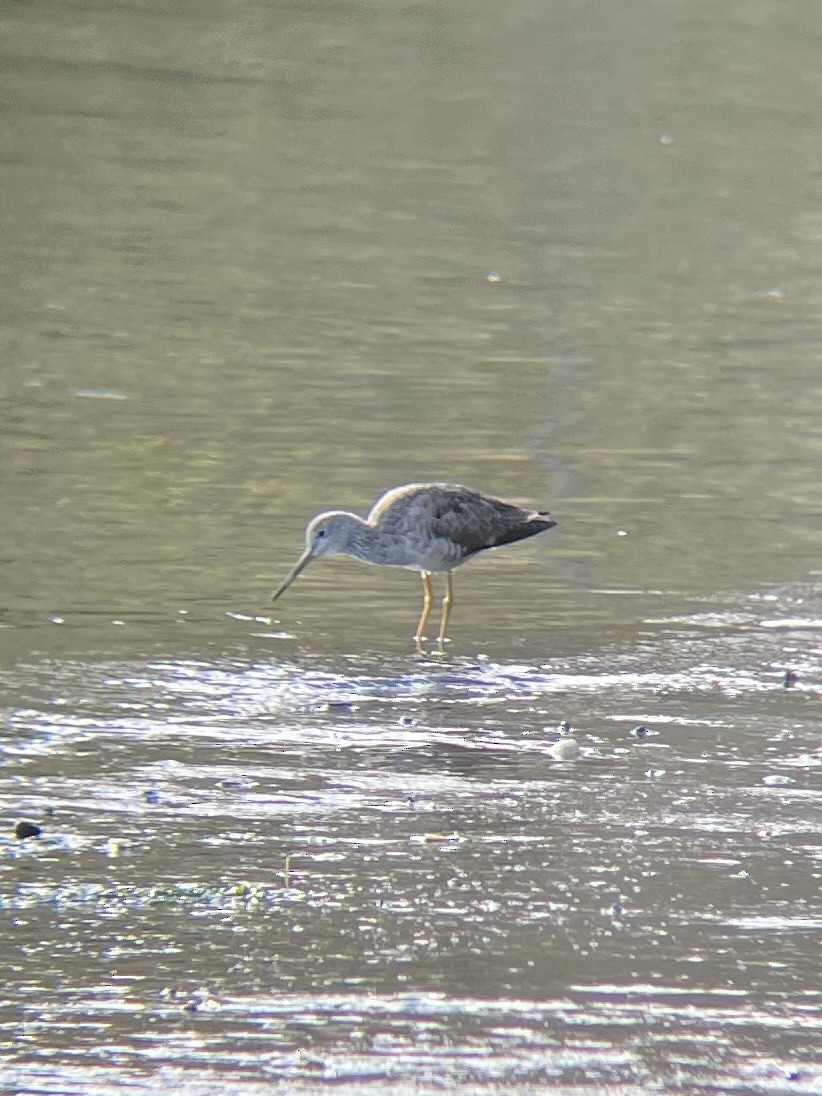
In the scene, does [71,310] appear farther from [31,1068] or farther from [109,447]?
[31,1068]

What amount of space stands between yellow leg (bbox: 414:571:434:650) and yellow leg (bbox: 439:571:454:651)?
0.21 feet

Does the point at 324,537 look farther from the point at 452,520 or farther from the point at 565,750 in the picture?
the point at 565,750

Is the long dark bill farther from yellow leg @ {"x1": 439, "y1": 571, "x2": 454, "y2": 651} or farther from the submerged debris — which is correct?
the submerged debris

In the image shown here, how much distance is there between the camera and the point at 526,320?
15.8m

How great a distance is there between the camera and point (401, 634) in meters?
9.42

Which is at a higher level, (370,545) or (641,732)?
(370,545)

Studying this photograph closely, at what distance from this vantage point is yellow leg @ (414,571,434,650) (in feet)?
30.7

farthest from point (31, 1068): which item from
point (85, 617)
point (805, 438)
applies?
point (805, 438)

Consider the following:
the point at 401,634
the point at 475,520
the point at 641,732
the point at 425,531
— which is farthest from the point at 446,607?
the point at 641,732

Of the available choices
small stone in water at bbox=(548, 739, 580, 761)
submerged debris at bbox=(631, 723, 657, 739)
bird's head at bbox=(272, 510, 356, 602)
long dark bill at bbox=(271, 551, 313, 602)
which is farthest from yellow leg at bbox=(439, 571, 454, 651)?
small stone in water at bbox=(548, 739, 580, 761)

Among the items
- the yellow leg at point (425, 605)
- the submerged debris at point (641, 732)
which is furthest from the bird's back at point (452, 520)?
the submerged debris at point (641, 732)

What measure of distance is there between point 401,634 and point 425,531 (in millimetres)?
612

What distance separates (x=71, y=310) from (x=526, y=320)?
2.98 m

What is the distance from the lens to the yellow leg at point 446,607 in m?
9.35
